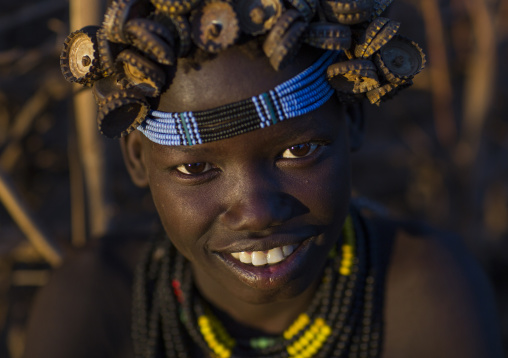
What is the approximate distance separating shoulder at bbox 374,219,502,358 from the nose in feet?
2.51

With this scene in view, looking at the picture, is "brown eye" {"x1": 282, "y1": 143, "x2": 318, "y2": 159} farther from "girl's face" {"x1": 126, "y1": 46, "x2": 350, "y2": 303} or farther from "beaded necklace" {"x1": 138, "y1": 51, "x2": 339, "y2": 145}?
"beaded necklace" {"x1": 138, "y1": 51, "x2": 339, "y2": 145}

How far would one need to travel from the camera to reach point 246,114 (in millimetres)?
1354

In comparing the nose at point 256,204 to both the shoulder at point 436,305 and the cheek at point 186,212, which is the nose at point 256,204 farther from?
the shoulder at point 436,305

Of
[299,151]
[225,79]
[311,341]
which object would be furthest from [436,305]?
[225,79]

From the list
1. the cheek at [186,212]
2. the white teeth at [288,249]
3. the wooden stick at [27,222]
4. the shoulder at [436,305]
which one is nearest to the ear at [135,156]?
the cheek at [186,212]

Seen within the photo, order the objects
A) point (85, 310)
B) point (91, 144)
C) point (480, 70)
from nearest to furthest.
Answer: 1. point (85, 310)
2. point (91, 144)
3. point (480, 70)

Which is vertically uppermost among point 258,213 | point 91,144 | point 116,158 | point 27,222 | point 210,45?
point 210,45

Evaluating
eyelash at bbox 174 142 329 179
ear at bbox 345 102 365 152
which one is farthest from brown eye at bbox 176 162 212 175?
ear at bbox 345 102 365 152

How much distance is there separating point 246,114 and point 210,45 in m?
0.20

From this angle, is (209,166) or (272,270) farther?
(272,270)

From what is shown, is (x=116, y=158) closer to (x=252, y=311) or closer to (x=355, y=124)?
(x=252, y=311)

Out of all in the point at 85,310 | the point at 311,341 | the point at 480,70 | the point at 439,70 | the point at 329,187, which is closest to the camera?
the point at 329,187

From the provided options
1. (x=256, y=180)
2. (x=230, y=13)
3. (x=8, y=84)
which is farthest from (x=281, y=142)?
(x=8, y=84)

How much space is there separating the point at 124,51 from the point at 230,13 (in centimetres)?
28
